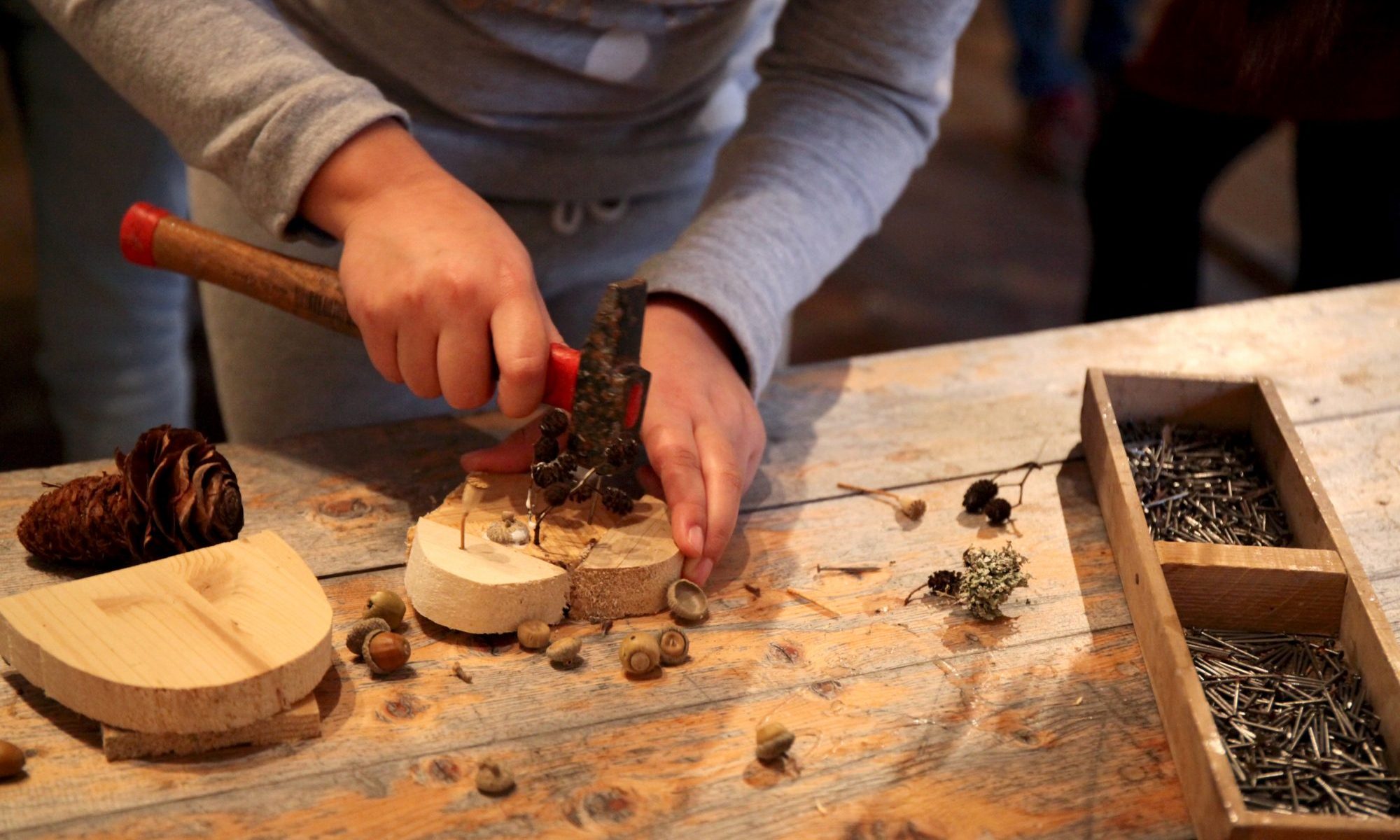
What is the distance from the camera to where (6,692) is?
3.12 ft

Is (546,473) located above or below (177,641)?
above

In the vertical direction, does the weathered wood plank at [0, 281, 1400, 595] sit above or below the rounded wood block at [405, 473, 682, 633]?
above

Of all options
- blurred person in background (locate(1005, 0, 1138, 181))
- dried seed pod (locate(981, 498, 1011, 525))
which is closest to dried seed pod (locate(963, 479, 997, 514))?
dried seed pod (locate(981, 498, 1011, 525))

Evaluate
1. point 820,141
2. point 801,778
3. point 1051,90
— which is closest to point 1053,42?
point 1051,90

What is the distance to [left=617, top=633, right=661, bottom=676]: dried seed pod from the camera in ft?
3.28

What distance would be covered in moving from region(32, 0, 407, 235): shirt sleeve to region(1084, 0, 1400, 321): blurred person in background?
1.27 m

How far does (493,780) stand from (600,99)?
0.95 m

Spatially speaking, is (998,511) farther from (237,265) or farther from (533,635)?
(237,265)

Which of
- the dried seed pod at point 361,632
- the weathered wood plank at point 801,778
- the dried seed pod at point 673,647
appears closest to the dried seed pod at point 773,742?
the weathered wood plank at point 801,778

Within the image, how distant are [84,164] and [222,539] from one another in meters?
1.13

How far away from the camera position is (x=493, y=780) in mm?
875

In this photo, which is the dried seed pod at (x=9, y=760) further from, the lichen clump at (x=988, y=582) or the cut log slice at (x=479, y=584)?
the lichen clump at (x=988, y=582)

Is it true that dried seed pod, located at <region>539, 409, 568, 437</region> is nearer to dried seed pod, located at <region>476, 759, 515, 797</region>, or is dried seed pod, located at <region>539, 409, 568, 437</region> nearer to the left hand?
the left hand

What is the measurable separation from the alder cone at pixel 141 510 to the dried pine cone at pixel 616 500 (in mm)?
359
